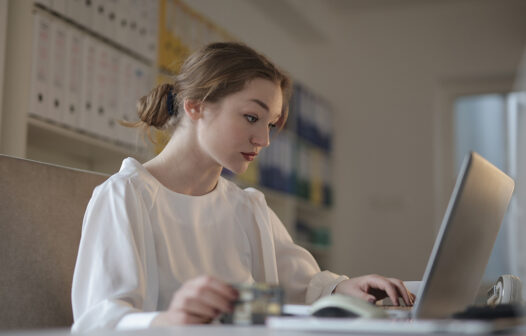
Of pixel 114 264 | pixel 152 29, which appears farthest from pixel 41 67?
pixel 114 264

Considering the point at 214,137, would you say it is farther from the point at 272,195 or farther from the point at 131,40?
the point at 272,195

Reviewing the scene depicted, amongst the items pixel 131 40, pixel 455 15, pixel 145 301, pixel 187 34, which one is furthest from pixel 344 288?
pixel 455 15

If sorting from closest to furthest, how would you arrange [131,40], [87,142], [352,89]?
[87,142] < [131,40] < [352,89]

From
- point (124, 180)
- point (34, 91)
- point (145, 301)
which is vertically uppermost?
point (34, 91)

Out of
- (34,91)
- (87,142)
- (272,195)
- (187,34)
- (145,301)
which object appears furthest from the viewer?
(272,195)

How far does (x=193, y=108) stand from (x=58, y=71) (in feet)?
3.98

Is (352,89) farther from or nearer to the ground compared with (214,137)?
farther from the ground

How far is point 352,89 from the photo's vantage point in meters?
5.48

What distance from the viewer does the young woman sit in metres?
1.17

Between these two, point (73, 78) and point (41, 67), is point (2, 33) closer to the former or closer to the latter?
point (41, 67)

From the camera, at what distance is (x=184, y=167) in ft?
4.83

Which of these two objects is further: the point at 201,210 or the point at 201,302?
the point at 201,210

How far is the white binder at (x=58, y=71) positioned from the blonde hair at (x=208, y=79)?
998 millimetres

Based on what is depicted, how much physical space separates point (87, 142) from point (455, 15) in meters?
3.62
